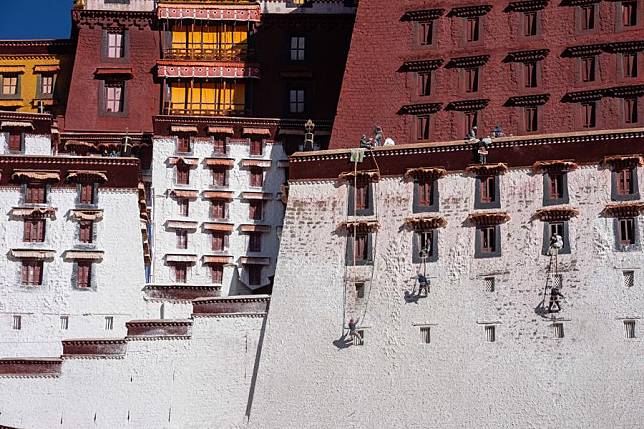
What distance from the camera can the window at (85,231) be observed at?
85375 mm

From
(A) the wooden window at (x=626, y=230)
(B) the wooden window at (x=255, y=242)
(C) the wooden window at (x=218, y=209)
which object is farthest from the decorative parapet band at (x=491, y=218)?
(C) the wooden window at (x=218, y=209)

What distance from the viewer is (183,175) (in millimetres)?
90938

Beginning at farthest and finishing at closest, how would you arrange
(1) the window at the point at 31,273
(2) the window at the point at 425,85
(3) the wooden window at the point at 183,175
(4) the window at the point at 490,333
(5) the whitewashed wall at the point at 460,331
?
(3) the wooden window at the point at 183,175
(1) the window at the point at 31,273
(2) the window at the point at 425,85
(4) the window at the point at 490,333
(5) the whitewashed wall at the point at 460,331

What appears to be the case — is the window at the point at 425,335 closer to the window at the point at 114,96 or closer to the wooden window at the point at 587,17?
the wooden window at the point at 587,17

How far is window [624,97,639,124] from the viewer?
Answer: 81.0 meters

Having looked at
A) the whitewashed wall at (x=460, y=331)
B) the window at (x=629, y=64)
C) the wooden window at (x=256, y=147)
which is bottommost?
the whitewashed wall at (x=460, y=331)

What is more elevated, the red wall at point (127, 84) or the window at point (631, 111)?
the red wall at point (127, 84)

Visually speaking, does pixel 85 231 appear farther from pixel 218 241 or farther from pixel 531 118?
pixel 531 118

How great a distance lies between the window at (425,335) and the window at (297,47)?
72.0 ft

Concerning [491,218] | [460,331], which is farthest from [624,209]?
[460,331]

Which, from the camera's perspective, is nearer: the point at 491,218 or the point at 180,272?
the point at 491,218

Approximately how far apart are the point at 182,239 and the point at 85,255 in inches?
251

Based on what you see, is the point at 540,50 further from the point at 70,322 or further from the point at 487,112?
the point at 70,322

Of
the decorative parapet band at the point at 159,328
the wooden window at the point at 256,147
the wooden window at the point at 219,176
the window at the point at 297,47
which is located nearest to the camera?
the decorative parapet band at the point at 159,328
